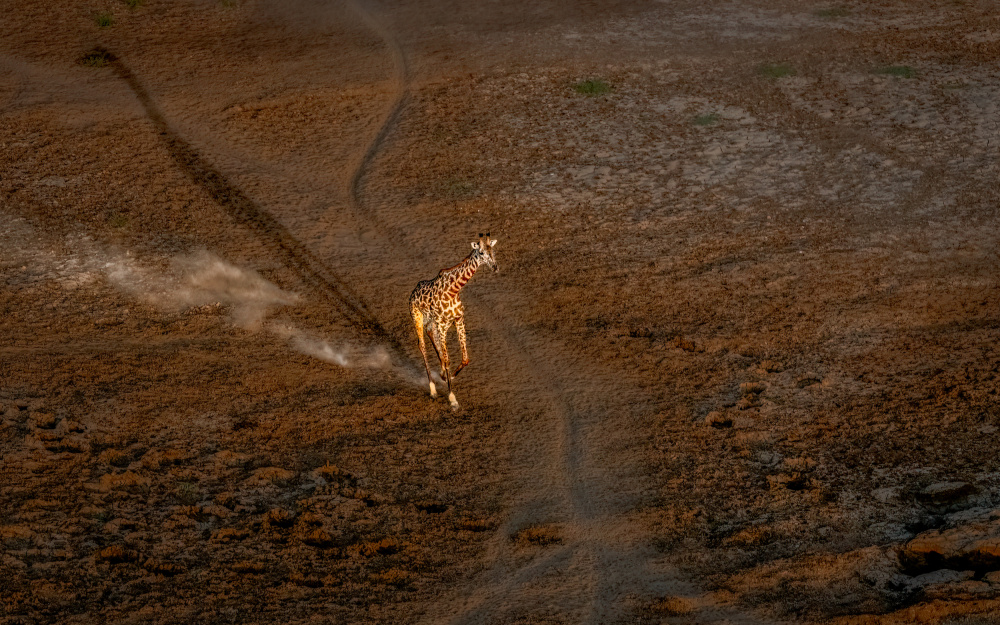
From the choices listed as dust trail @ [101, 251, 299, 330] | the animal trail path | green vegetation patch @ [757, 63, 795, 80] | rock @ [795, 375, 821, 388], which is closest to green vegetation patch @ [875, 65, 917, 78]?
green vegetation patch @ [757, 63, 795, 80]

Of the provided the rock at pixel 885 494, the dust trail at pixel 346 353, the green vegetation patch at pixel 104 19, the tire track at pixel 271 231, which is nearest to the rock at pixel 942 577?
the rock at pixel 885 494

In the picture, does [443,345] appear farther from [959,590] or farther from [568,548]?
[959,590]

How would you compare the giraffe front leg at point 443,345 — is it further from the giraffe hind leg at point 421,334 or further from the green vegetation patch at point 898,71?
the green vegetation patch at point 898,71

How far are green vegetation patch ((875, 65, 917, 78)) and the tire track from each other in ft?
32.0

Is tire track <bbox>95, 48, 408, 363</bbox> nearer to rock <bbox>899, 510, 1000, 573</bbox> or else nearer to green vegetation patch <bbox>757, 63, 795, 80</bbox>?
rock <bbox>899, 510, 1000, 573</bbox>

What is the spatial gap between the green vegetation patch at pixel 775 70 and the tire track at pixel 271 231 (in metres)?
8.36

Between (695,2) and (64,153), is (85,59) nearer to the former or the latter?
(64,153)

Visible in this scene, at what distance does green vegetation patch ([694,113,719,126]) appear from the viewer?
15984 mm

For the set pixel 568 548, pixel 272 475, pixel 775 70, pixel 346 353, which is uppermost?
pixel 775 70

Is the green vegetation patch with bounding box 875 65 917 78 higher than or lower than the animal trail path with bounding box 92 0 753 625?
higher

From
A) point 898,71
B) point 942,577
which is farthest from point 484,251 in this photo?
point 898,71

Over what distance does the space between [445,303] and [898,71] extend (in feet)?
34.4

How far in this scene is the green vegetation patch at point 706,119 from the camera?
1598 centimetres

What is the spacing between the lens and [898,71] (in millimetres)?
17094
